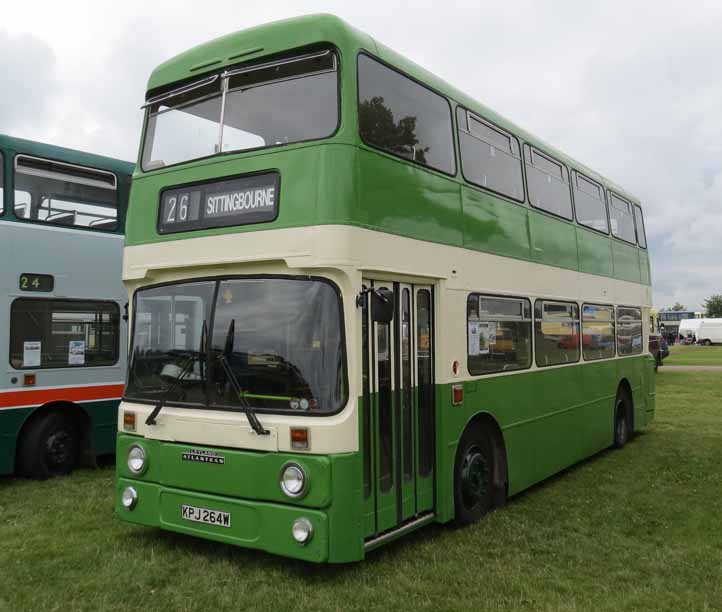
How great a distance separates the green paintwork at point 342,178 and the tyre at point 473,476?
1.91 m

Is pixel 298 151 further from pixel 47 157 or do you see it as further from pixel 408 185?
pixel 47 157

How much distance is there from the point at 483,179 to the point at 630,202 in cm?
646

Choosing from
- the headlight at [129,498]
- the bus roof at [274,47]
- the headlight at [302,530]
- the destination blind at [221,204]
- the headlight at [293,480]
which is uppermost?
the bus roof at [274,47]

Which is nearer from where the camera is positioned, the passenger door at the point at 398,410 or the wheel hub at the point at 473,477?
the passenger door at the point at 398,410

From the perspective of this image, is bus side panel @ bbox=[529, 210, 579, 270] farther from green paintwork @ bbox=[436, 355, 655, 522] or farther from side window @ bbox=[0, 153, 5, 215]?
side window @ bbox=[0, 153, 5, 215]

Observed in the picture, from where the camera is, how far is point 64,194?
31.5ft

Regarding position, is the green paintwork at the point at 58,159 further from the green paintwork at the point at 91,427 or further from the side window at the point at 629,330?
the side window at the point at 629,330

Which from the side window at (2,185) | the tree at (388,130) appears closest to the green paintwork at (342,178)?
the tree at (388,130)

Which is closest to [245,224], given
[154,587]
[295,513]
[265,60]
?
[265,60]

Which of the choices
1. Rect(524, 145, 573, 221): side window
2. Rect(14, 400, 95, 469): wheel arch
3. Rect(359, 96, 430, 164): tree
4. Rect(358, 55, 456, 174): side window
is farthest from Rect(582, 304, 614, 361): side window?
Rect(14, 400, 95, 469): wheel arch

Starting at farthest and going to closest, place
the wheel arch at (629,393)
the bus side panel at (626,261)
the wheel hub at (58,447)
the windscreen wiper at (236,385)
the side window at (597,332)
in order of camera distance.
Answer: the wheel arch at (629,393), the bus side panel at (626,261), the side window at (597,332), the wheel hub at (58,447), the windscreen wiper at (236,385)

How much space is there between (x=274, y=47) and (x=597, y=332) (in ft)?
21.9

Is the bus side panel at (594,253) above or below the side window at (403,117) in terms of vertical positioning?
below

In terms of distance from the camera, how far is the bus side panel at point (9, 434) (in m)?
8.68
